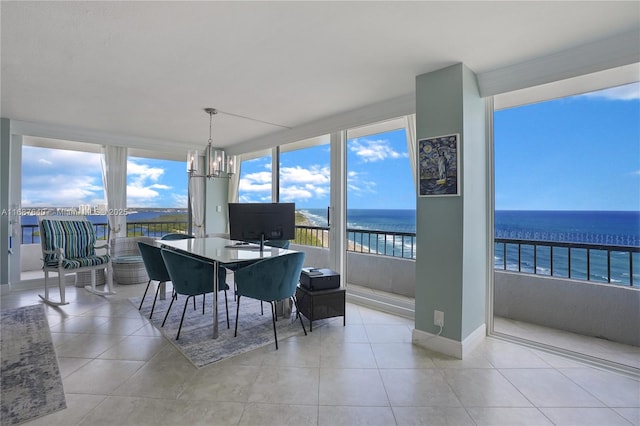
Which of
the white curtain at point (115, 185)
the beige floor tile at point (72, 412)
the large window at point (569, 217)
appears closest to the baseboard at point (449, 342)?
the large window at point (569, 217)

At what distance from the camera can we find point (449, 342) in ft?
8.09

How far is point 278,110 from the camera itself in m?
3.66

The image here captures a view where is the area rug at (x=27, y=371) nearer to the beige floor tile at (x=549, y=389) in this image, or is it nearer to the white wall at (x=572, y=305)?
the beige floor tile at (x=549, y=389)

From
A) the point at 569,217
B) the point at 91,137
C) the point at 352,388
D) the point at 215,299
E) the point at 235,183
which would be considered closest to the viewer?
the point at 352,388

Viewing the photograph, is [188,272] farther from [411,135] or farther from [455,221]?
[411,135]

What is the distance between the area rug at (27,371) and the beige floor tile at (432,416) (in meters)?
1.99

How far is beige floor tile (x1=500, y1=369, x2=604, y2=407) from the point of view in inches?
72.5

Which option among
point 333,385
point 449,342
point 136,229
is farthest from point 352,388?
point 136,229

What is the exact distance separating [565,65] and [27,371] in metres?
4.54

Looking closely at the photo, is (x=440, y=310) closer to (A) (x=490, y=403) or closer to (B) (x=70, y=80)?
(A) (x=490, y=403)

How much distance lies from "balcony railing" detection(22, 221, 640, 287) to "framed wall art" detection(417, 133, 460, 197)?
839 mm

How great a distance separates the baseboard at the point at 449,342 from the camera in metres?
2.42

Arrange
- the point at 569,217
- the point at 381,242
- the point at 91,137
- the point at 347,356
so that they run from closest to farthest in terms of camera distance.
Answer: the point at 347,356 < the point at 569,217 < the point at 381,242 < the point at 91,137

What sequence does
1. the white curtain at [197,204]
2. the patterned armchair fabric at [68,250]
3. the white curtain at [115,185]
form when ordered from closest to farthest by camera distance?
the patterned armchair fabric at [68,250], the white curtain at [115,185], the white curtain at [197,204]
